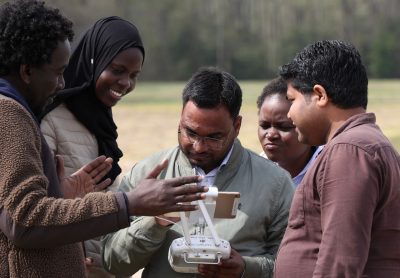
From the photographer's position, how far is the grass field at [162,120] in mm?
26038

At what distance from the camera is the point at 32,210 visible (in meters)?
3.42

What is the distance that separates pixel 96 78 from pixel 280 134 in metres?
1.30

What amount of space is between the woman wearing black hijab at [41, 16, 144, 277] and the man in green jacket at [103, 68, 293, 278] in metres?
0.76

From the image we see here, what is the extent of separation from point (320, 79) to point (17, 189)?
1.41 m

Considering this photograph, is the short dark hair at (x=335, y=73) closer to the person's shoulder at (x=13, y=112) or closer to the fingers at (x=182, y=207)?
the fingers at (x=182, y=207)

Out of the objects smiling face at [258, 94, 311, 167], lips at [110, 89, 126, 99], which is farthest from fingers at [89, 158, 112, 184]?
smiling face at [258, 94, 311, 167]

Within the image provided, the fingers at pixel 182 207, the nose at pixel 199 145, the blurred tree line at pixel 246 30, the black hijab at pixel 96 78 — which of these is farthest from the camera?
the blurred tree line at pixel 246 30

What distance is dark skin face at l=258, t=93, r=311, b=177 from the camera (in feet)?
19.2

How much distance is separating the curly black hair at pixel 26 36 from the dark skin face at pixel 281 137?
7.90 ft

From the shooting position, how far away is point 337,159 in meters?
3.62

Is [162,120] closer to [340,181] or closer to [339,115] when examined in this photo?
[339,115]

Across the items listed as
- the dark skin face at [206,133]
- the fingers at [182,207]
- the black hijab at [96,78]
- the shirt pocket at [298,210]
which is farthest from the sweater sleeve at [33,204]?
the black hijab at [96,78]

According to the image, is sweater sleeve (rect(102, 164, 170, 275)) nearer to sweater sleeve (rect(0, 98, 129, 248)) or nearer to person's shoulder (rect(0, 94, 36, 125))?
sweater sleeve (rect(0, 98, 129, 248))

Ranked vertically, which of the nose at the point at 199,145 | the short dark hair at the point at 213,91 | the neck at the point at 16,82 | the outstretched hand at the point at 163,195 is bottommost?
the nose at the point at 199,145
